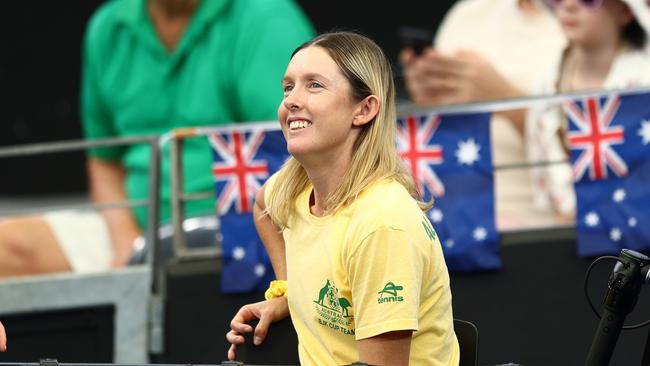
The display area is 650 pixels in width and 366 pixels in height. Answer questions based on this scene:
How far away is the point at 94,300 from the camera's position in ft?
17.9

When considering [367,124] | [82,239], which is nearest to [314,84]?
[367,124]

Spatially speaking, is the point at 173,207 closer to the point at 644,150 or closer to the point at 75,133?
the point at 644,150

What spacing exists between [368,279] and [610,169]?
2.44 metres

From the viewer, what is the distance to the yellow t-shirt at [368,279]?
105 inches

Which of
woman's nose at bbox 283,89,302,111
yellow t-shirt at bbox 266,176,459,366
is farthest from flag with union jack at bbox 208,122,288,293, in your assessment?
woman's nose at bbox 283,89,302,111

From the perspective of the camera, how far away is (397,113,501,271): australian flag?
5027 mm

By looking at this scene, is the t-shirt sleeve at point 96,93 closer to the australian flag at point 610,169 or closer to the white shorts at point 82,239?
the white shorts at point 82,239

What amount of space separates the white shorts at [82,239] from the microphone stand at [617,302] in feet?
10.4

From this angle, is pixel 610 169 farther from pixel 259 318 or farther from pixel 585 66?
pixel 259 318

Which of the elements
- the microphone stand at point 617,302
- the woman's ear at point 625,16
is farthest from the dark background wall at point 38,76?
the microphone stand at point 617,302

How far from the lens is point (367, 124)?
9.50 ft

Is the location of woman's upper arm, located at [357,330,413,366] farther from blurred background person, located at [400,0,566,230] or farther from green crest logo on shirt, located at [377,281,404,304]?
blurred background person, located at [400,0,566,230]

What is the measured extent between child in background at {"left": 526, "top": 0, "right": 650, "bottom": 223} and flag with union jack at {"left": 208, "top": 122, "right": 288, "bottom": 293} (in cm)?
99

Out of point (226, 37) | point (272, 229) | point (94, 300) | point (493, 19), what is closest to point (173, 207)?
point (94, 300)
